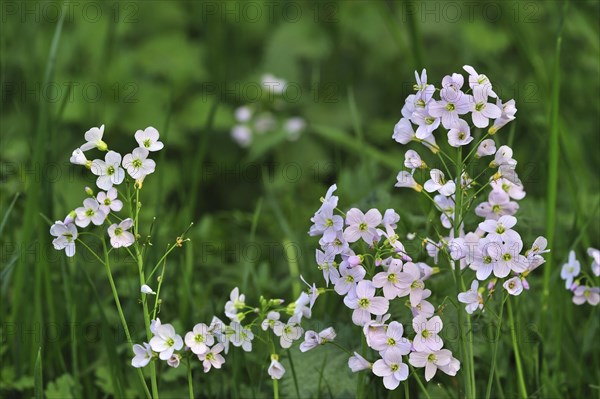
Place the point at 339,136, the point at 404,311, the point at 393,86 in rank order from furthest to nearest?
the point at 393,86
the point at 339,136
the point at 404,311

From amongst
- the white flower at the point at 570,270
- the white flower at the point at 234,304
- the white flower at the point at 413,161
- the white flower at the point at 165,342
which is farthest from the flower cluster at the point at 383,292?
the white flower at the point at 570,270

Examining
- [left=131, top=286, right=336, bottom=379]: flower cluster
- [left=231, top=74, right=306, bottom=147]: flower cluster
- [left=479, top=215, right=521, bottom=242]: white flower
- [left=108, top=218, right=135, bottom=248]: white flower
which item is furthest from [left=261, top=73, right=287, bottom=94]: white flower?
[left=479, top=215, right=521, bottom=242]: white flower

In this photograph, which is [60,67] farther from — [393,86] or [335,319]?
[335,319]

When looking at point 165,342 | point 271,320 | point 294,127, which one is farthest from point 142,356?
point 294,127

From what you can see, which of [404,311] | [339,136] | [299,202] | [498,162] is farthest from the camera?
[299,202]

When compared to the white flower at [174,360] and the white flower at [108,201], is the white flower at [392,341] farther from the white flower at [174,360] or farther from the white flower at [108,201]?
the white flower at [108,201]

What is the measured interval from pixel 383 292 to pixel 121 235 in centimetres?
57

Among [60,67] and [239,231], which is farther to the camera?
[60,67]

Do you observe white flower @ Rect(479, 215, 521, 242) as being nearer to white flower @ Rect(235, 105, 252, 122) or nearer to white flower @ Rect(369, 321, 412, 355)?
white flower @ Rect(369, 321, 412, 355)

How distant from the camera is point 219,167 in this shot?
4785 millimetres

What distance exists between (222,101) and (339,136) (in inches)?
55.1

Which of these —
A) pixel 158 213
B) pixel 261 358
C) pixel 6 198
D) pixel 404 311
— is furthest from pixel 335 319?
pixel 6 198

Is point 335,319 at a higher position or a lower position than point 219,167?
lower

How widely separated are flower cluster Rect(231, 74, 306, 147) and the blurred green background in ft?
0.31
